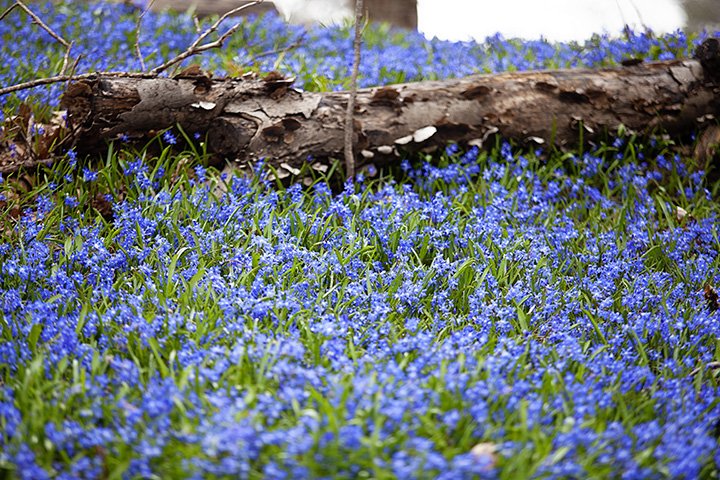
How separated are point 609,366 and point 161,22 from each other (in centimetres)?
650

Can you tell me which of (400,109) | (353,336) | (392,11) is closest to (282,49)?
(400,109)

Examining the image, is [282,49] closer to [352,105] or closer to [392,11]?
[352,105]

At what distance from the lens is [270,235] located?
117 inches

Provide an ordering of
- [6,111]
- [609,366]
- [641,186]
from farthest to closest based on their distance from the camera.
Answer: [641,186] → [6,111] → [609,366]

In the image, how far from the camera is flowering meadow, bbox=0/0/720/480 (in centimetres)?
155

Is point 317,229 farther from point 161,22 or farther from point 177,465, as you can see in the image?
point 161,22

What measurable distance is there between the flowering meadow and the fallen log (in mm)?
191

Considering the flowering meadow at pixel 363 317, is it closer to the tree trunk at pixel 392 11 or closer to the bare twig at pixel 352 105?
the bare twig at pixel 352 105

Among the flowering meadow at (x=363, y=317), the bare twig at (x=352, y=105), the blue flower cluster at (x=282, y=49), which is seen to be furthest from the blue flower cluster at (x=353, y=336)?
the blue flower cluster at (x=282, y=49)

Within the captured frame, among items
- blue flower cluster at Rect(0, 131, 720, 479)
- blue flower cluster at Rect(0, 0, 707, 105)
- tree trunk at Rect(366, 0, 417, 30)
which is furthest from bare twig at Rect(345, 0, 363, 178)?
tree trunk at Rect(366, 0, 417, 30)

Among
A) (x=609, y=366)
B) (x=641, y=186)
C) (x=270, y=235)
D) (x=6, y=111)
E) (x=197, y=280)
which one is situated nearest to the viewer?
(x=609, y=366)

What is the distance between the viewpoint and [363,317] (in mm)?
2322

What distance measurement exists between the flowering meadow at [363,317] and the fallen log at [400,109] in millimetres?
191

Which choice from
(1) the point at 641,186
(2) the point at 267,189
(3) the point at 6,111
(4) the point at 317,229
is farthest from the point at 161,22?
(1) the point at 641,186
